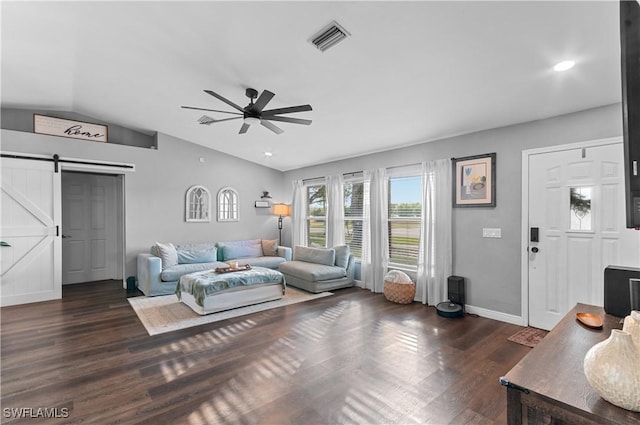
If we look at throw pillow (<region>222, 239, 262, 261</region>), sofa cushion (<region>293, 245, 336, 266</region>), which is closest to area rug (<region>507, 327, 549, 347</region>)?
sofa cushion (<region>293, 245, 336, 266</region>)

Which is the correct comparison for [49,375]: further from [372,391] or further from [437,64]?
[437,64]

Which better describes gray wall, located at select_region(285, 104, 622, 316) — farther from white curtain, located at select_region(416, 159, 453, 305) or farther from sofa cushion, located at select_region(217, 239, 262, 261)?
sofa cushion, located at select_region(217, 239, 262, 261)

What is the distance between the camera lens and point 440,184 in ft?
14.5

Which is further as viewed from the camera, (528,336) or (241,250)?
(241,250)

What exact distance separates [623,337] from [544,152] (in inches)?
133

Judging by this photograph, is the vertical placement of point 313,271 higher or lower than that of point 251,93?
lower

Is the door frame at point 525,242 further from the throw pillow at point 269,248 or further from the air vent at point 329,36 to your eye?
the throw pillow at point 269,248

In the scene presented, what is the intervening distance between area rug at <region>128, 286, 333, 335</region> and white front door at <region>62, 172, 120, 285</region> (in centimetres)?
221

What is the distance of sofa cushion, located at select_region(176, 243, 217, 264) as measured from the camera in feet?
18.1

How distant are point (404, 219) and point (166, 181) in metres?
4.63

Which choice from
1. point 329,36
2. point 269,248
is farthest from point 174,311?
point 329,36

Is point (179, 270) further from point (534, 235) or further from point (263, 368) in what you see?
point (534, 235)

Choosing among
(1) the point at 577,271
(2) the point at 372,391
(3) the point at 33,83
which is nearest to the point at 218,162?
(3) the point at 33,83

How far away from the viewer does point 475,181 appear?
13.5 feet
